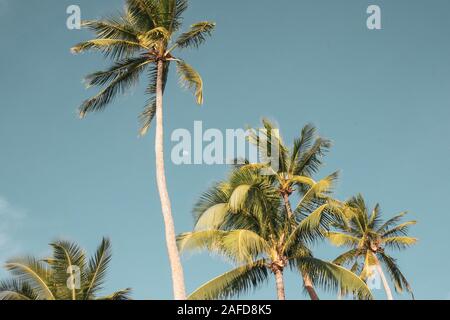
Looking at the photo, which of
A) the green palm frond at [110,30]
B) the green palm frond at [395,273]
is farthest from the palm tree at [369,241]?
the green palm frond at [110,30]

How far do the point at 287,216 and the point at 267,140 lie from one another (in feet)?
11.5

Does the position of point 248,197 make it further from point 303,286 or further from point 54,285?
point 54,285

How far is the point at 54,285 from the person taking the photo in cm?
1866

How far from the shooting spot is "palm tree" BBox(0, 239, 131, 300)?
61.0 ft

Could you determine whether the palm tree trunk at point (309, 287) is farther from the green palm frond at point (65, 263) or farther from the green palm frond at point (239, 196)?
the green palm frond at point (65, 263)

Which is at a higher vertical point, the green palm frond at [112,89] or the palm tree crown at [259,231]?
the green palm frond at [112,89]

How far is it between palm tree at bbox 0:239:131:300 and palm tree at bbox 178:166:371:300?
3028mm

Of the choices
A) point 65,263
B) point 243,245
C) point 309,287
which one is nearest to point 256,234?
point 243,245

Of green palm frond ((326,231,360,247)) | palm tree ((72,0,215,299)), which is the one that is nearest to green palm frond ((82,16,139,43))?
palm tree ((72,0,215,299))

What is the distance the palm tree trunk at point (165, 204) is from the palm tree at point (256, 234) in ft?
5.43

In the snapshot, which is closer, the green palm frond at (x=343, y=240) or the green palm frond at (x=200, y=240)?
the green palm frond at (x=200, y=240)

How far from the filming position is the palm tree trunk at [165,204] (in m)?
15.6

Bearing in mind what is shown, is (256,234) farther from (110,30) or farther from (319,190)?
(110,30)
